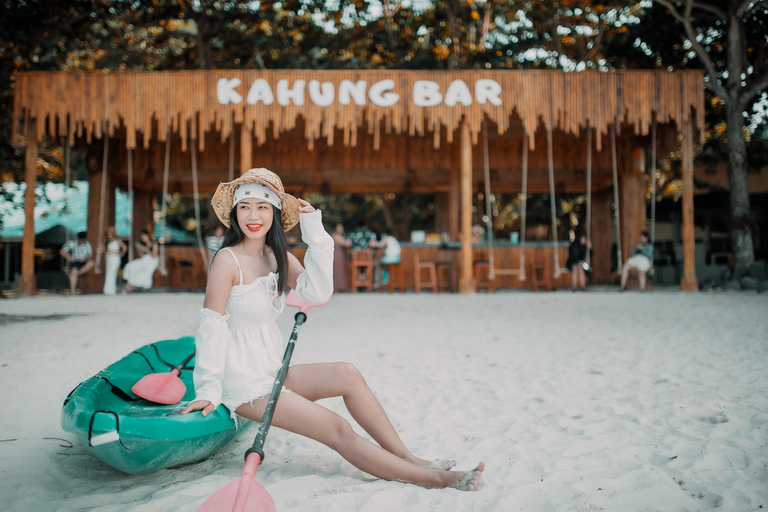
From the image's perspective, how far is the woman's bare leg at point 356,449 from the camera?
2271 millimetres

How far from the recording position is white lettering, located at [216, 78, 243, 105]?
34.1 feet

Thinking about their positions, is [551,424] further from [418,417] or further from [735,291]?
[735,291]

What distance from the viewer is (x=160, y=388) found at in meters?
2.87

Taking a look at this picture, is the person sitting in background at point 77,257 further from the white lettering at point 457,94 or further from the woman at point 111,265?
the white lettering at point 457,94

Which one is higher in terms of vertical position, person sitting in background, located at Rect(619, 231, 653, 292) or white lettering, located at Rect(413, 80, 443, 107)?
white lettering, located at Rect(413, 80, 443, 107)

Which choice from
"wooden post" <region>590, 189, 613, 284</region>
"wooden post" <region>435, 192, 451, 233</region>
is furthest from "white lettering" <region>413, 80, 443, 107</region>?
"wooden post" <region>590, 189, 613, 284</region>

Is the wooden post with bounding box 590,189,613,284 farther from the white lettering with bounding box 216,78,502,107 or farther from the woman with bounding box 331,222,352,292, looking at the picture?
the woman with bounding box 331,222,352,292

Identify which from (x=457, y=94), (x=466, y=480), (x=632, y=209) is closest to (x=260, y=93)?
(x=457, y=94)

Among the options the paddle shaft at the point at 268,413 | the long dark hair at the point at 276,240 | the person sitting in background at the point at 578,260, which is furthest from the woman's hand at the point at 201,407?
the person sitting in background at the point at 578,260

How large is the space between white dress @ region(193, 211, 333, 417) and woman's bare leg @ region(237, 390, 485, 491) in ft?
0.49

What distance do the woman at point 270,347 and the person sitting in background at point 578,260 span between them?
10551mm

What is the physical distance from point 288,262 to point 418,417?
138cm

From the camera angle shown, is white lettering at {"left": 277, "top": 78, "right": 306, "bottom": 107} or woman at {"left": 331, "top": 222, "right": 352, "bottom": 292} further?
woman at {"left": 331, "top": 222, "right": 352, "bottom": 292}

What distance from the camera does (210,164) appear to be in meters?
13.6
